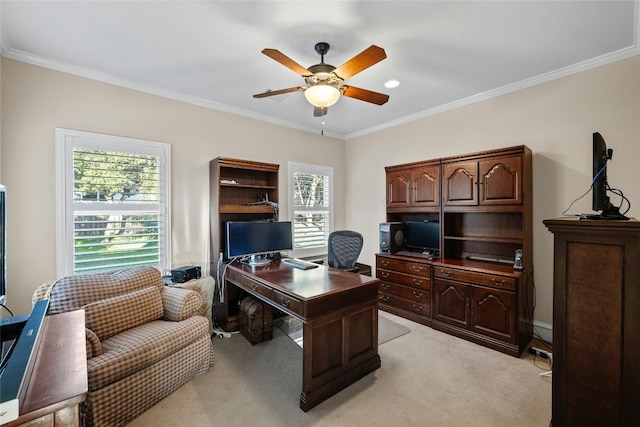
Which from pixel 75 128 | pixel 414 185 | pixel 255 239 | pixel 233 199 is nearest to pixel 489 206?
pixel 414 185

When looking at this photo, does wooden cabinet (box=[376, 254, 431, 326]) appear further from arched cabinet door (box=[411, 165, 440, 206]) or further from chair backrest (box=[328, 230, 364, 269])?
arched cabinet door (box=[411, 165, 440, 206])

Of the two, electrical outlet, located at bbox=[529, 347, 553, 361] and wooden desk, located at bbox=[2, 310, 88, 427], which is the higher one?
wooden desk, located at bbox=[2, 310, 88, 427]

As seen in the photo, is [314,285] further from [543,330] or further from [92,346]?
[543,330]

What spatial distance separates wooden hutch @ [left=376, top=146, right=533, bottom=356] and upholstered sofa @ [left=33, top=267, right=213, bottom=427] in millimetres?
2502

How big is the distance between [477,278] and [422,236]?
39.3 inches

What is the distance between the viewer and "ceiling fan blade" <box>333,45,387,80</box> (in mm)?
1791

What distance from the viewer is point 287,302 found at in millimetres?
2164

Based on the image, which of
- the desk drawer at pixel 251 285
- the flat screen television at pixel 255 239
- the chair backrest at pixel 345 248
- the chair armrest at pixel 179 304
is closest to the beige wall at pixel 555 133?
the chair backrest at pixel 345 248

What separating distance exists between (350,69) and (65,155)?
2783 millimetres

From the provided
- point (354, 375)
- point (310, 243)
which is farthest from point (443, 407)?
point (310, 243)

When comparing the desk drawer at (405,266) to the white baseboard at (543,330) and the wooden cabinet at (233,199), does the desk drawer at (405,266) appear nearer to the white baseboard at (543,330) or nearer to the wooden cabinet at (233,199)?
the white baseboard at (543,330)

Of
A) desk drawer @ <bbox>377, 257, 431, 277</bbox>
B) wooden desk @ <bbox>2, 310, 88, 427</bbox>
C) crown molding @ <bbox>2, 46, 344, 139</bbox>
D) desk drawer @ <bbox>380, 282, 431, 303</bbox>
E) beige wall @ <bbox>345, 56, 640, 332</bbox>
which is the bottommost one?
desk drawer @ <bbox>380, 282, 431, 303</bbox>

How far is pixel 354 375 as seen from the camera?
2.30 meters

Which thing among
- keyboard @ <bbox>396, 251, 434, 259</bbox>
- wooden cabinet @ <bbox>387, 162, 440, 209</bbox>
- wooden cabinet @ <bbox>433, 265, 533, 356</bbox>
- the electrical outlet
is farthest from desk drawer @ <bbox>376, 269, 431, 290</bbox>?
the electrical outlet
